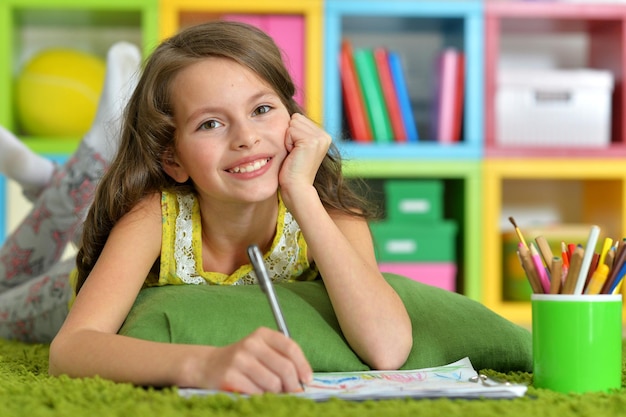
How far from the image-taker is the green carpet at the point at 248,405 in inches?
28.0

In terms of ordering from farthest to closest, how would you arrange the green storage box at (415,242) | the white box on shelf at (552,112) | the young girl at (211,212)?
the white box on shelf at (552,112) → the green storage box at (415,242) → the young girl at (211,212)

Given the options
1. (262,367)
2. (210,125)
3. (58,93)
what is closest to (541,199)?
(58,93)

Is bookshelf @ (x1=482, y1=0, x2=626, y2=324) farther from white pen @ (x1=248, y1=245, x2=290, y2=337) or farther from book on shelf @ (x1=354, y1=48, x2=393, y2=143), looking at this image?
white pen @ (x1=248, y1=245, x2=290, y2=337)

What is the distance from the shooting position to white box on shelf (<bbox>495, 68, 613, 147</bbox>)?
2.61 meters

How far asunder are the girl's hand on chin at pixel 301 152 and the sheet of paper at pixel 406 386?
0.25 m

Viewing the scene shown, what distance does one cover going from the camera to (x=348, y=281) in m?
1.02

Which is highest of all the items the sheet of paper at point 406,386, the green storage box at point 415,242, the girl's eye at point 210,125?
the girl's eye at point 210,125

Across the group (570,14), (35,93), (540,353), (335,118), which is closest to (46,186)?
(35,93)

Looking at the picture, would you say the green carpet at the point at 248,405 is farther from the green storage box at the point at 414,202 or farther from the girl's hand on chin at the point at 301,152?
the green storage box at the point at 414,202

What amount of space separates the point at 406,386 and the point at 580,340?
0.17 meters

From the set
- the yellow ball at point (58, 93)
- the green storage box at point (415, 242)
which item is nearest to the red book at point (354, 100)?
the green storage box at point (415, 242)

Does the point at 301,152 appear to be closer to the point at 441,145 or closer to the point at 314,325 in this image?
the point at 314,325

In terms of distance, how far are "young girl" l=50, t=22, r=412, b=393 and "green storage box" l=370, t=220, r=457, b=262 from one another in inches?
45.3

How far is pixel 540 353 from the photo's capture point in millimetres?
878
